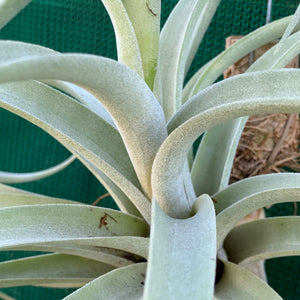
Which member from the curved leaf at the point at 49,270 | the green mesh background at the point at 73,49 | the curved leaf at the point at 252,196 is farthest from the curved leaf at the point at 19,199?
the green mesh background at the point at 73,49

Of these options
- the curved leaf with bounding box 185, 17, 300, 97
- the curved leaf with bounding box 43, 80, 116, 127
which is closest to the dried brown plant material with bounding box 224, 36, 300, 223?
the curved leaf with bounding box 185, 17, 300, 97

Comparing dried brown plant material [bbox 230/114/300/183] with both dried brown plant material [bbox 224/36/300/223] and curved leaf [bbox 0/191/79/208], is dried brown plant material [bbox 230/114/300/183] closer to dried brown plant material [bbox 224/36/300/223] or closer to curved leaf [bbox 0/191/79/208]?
dried brown plant material [bbox 224/36/300/223]

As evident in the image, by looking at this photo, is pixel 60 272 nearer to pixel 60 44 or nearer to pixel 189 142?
pixel 189 142

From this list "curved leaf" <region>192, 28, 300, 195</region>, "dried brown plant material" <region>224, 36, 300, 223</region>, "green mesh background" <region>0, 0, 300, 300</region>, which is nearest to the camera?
"curved leaf" <region>192, 28, 300, 195</region>

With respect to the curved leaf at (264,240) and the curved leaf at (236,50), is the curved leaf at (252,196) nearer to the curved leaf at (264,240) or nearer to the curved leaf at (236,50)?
the curved leaf at (264,240)

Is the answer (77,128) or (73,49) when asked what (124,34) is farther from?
(73,49)

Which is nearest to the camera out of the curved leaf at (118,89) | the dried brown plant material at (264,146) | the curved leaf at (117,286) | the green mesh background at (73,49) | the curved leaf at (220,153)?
the curved leaf at (118,89)

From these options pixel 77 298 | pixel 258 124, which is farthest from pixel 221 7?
pixel 77 298
